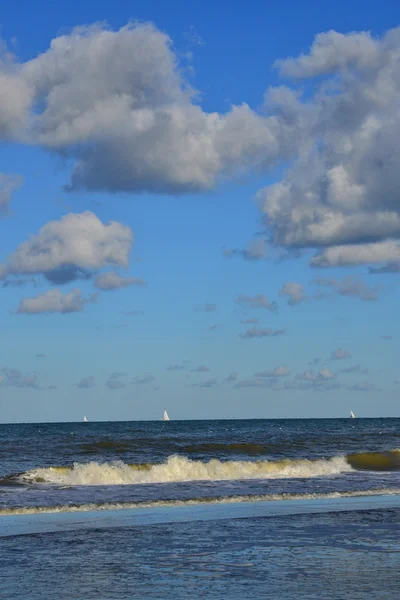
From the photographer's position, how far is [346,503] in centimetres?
2683

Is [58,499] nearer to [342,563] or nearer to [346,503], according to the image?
[346,503]

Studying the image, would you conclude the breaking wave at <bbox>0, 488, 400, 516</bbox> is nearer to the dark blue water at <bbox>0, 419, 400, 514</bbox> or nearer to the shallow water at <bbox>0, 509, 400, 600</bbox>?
the dark blue water at <bbox>0, 419, 400, 514</bbox>

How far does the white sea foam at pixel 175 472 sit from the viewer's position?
38.8 meters

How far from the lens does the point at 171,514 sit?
78.5 feet

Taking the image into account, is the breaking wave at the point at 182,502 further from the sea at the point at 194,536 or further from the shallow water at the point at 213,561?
the shallow water at the point at 213,561

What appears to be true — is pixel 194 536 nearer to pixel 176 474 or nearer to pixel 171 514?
pixel 171 514

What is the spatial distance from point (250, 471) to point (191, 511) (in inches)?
745

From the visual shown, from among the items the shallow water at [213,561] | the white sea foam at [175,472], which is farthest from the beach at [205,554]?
the white sea foam at [175,472]

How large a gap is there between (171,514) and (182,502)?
3705 mm

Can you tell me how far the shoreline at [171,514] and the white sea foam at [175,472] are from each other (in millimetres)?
12306

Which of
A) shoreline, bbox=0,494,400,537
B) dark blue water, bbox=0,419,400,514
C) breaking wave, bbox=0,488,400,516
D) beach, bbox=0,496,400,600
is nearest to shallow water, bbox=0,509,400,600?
beach, bbox=0,496,400,600

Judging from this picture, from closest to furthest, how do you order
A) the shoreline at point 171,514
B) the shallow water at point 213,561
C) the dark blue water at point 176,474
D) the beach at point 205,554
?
the shallow water at point 213,561 → the beach at point 205,554 → the shoreline at point 171,514 → the dark blue water at point 176,474

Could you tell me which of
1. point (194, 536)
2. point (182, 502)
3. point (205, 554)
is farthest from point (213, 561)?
point (182, 502)

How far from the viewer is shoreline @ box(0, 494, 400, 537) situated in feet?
70.4
